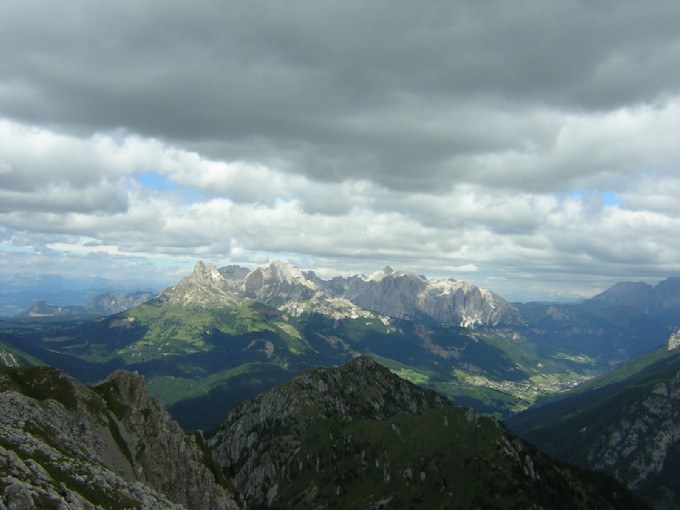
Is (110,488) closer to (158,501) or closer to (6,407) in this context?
(158,501)

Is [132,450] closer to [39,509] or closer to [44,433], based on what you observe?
[44,433]

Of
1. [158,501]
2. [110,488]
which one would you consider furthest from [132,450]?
[110,488]

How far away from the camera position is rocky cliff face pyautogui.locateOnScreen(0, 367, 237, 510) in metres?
79.9

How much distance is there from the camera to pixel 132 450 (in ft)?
573

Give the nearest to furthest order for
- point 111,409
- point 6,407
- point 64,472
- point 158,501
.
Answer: point 64,472 < point 158,501 < point 6,407 < point 111,409

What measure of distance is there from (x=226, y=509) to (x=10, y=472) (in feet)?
453

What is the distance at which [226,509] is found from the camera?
643 feet

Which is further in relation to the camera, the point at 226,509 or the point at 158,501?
the point at 226,509

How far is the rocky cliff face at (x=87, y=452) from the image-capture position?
79938 mm

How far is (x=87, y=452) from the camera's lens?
409 feet

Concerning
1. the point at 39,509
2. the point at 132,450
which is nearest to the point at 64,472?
the point at 39,509

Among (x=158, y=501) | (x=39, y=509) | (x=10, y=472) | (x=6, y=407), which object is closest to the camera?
(x=39, y=509)

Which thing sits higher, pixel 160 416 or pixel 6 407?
pixel 6 407

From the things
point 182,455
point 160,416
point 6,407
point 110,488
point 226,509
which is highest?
point 6,407
